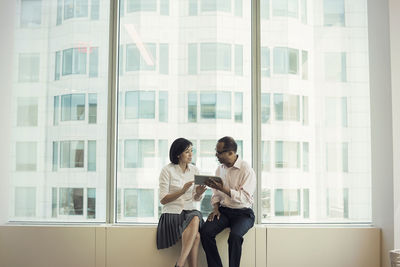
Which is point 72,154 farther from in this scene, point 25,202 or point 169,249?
point 169,249

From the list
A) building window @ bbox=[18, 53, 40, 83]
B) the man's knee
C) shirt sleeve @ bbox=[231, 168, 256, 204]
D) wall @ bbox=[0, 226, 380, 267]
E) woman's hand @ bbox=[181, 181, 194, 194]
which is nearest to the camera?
the man's knee

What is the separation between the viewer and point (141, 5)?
4539mm

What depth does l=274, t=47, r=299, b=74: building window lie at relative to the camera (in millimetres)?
4469

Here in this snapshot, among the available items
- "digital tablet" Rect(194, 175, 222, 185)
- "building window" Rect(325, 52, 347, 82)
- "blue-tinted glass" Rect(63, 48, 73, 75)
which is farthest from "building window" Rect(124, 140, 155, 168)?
"building window" Rect(325, 52, 347, 82)

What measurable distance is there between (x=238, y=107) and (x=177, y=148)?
861 millimetres

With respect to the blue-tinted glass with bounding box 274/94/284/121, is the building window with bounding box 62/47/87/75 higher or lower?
higher

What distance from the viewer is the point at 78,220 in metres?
4.48

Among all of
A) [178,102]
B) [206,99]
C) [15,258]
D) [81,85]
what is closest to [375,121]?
[206,99]

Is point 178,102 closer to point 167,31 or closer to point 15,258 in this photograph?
point 167,31

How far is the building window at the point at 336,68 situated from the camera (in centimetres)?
447

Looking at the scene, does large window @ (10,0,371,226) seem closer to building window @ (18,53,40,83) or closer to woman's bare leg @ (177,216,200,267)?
building window @ (18,53,40,83)

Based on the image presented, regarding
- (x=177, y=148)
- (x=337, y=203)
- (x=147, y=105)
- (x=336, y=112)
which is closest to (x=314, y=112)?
(x=336, y=112)

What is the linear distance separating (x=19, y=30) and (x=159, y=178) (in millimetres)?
2406

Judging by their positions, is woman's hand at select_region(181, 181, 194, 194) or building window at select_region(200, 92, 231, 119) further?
building window at select_region(200, 92, 231, 119)
